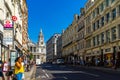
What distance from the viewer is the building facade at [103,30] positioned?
2101 inches

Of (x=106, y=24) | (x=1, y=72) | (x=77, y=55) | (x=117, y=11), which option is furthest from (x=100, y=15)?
(x=1, y=72)

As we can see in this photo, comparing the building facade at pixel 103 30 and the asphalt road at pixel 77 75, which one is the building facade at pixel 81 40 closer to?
the building facade at pixel 103 30

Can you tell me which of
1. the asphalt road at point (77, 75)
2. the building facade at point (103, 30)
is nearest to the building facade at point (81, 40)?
the building facade at point (103, 30)

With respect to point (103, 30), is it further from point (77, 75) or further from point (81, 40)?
point (77, 75)

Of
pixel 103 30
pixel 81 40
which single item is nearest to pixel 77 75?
pixel 103 30

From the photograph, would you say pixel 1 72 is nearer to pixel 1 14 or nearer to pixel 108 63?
pixel 1 14

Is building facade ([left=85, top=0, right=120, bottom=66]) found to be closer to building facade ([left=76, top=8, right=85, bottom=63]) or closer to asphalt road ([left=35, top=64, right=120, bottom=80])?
building facade ([left=76, top=8, right=85, bottom=63])

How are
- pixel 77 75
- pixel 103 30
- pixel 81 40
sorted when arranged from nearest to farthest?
pixel 77 75 → pixel 103 30 → pixel 81 40

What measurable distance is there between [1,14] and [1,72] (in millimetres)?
10857

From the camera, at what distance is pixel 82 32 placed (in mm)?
88438

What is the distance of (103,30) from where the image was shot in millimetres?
61219

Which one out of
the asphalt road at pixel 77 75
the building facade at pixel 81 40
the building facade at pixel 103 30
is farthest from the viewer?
the building facade at pixel 81 40

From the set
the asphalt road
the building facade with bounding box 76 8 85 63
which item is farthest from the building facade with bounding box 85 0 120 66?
the asphalt road

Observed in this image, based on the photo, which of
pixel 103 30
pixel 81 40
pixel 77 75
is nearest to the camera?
pixel 77 75
